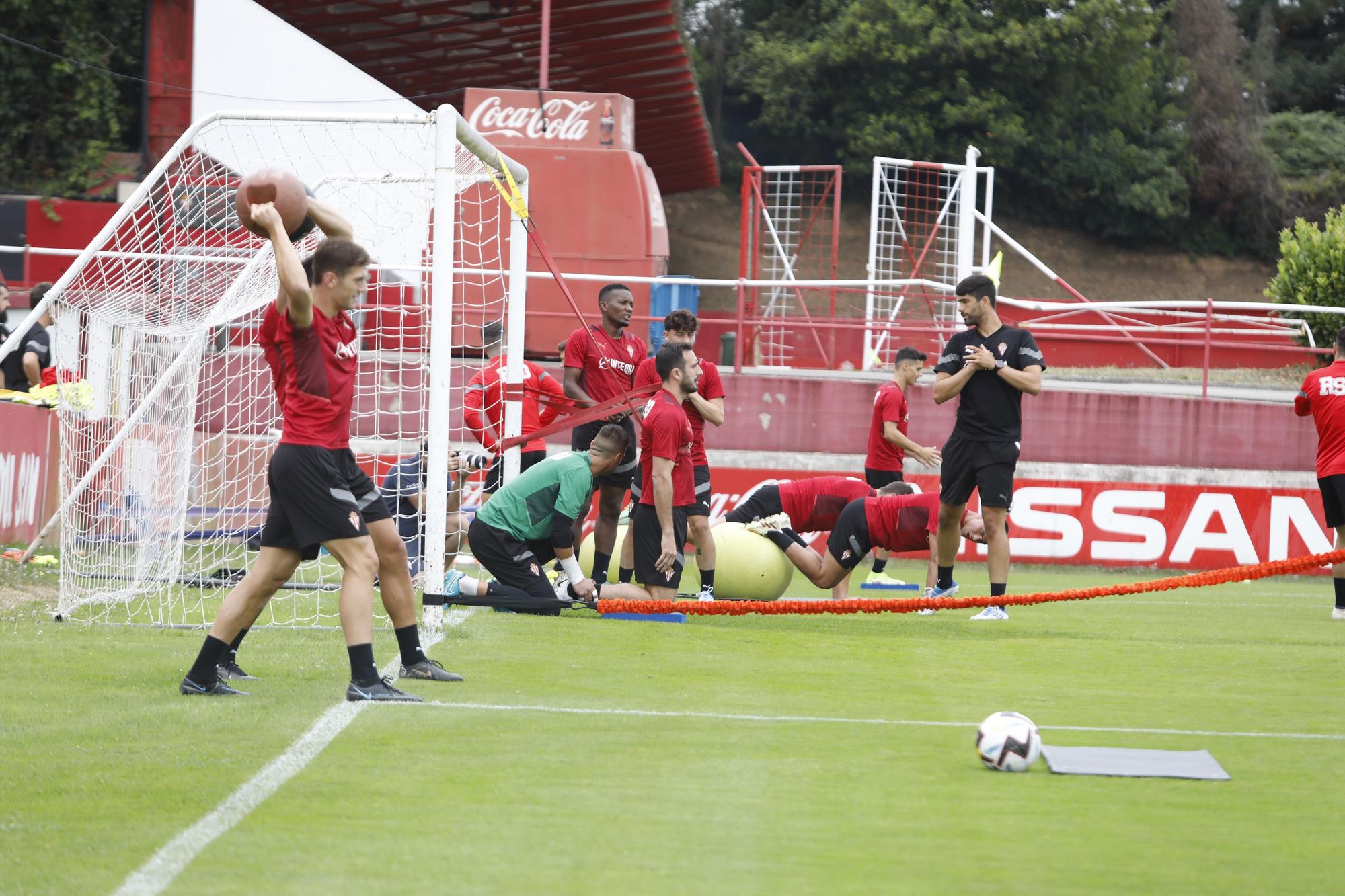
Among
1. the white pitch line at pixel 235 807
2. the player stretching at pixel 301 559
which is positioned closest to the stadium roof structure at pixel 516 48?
the player stretching at pixel 301 559

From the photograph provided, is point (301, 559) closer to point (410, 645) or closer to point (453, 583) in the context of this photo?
point (410, 645)

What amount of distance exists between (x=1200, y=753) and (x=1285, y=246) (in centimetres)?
1949

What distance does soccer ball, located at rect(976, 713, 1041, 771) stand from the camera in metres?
5.23

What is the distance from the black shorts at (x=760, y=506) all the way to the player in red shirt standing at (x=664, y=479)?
61.9 inches

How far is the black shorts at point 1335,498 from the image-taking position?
1095cm

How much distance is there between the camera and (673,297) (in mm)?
19281

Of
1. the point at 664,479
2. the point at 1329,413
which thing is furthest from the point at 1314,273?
the point at 664,479

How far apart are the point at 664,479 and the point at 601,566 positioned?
1411 millimetres

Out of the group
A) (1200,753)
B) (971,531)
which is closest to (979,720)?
(1200,753)

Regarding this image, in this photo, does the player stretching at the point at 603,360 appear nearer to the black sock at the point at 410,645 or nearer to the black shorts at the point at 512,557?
the black shorts at the point at 512,557

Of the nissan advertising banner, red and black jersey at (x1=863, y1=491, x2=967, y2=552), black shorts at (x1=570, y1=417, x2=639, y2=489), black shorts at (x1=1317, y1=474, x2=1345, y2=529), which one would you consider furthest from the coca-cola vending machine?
black shorts at (x1=1317, y1=474, x2=1345, y2=529)

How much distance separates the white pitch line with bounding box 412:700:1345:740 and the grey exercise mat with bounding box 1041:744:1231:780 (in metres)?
0.43

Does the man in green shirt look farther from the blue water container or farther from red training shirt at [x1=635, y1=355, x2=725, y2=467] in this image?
the blue water container

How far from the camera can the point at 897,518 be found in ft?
34.3
